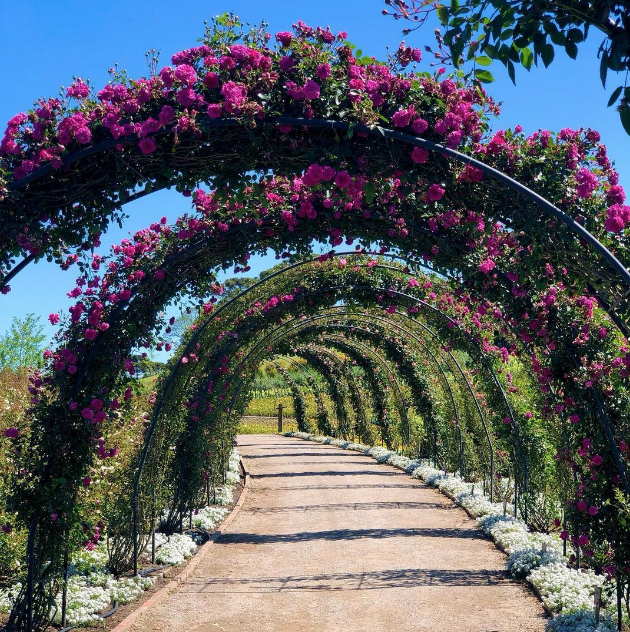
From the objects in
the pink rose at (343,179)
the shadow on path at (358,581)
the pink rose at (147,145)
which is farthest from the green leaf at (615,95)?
the shadow on path at (358,581)

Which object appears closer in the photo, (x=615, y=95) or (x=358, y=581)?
(x=615, y=95)

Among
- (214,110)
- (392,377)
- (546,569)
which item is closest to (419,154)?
(214,110)

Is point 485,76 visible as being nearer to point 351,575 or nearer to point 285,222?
point 285,222

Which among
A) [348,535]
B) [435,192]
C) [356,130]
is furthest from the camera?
[348,535]

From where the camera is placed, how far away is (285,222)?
21.2 feet

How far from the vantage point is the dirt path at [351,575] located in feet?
19.0

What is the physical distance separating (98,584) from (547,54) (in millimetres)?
5977

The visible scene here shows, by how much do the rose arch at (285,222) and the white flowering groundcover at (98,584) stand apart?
382mm

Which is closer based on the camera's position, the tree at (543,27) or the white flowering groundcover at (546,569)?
the tree at (543,27)

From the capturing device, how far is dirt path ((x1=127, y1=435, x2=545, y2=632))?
5805mm

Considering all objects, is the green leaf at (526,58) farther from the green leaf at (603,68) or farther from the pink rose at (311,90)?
the pink rose at (311,90)

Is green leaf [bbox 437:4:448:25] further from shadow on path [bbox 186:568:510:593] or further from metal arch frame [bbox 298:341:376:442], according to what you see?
metal arch frame [bbox 298:341:376:442]

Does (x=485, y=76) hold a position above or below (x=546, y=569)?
above

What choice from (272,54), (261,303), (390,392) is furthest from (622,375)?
(390,392)
